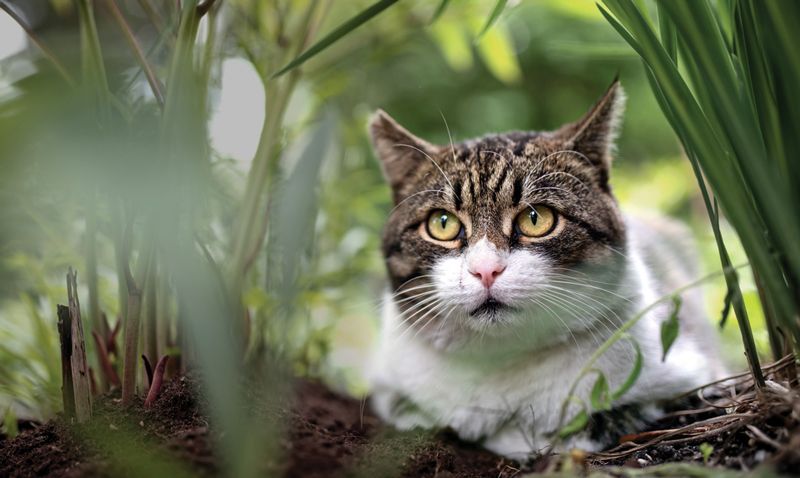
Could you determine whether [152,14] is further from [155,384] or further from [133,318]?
[155,384]

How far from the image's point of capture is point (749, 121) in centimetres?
88

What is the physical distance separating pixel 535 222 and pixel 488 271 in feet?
0.64

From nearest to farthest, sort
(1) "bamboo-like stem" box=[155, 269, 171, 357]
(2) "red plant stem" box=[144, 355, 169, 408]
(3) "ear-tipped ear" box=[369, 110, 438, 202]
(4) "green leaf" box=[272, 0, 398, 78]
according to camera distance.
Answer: (4) "green leaf" box=[272, 0, 398, 78], (2) "red plant stem" box=[144, 355, 169, 408], (1) "bamboo-like stem" box=[155, 269, 171, 357], (3) "ear-tipped ear" box=[369, 110, 438, 202]

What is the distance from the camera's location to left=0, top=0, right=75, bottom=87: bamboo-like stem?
926 mm

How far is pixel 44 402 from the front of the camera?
1240 millimetres

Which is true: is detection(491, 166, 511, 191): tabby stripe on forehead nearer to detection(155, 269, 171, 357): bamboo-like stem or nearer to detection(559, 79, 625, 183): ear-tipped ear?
detection(559, 79, 625, 183): ear-tipped ear

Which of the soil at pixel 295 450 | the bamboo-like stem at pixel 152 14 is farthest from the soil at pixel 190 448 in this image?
the bamboo-like stem at pixel 152 14

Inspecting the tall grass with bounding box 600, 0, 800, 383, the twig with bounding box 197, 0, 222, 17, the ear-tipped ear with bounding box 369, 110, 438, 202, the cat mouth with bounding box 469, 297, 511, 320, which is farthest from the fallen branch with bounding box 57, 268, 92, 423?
the tall grass with bounding box 600, 0, 800, 383

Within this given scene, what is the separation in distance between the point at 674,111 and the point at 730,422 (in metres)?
0.49

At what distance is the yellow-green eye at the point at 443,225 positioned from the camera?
1.37 metres

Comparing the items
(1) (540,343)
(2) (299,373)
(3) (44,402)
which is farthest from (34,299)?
(1) (540,343)

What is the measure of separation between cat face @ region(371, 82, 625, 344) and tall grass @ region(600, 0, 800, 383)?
375mm

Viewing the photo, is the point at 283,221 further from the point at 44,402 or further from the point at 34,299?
the point at 34,299

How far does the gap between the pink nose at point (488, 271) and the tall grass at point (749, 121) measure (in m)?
0.40
